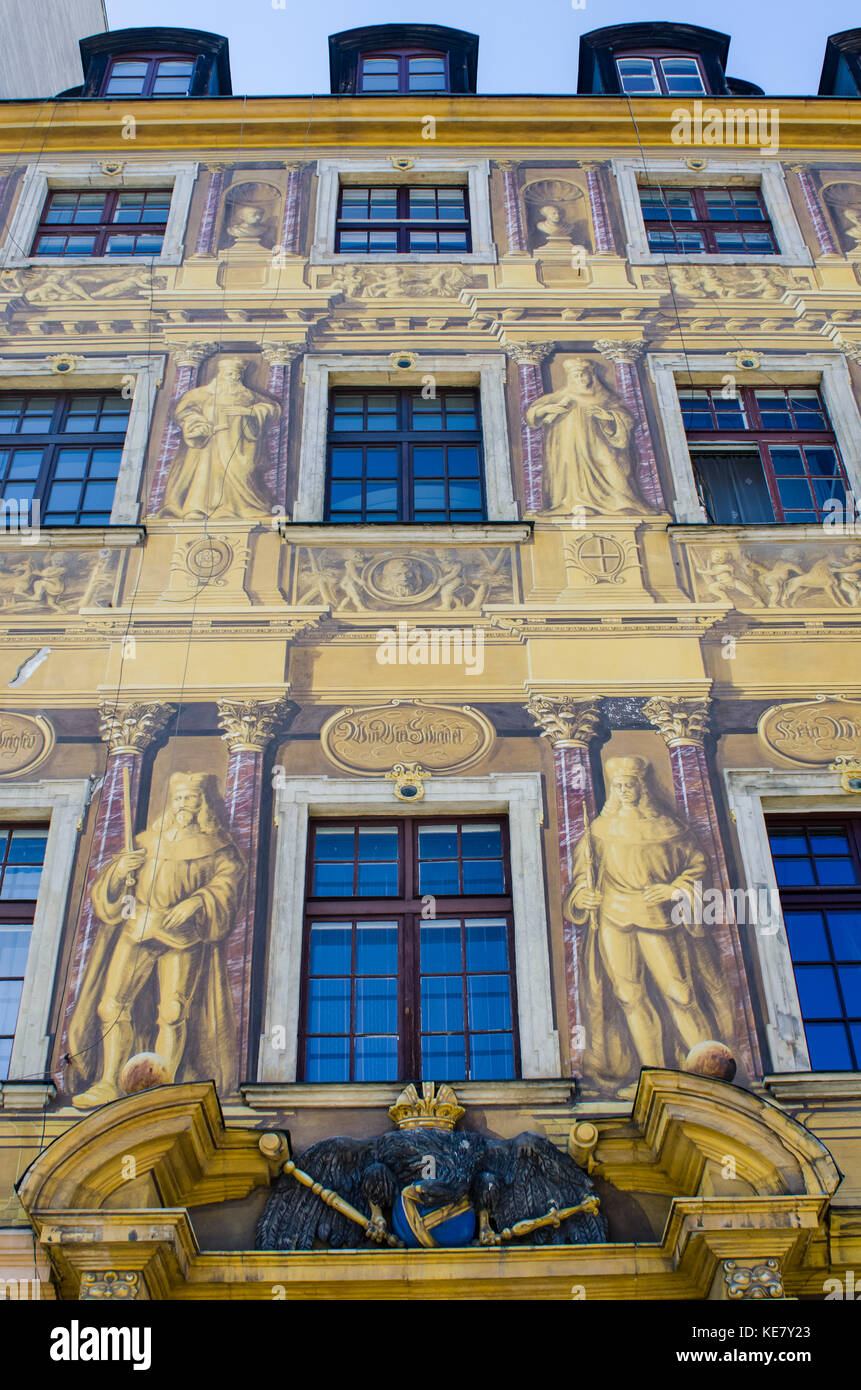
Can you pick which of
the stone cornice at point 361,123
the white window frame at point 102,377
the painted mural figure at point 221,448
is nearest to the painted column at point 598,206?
the stone cornice at point 361,123

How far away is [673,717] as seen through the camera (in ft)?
34.4

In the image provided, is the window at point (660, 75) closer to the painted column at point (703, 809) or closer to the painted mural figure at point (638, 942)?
the painted column at point (703, 809)

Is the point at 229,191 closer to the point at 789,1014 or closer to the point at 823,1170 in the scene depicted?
the point at 789,1014

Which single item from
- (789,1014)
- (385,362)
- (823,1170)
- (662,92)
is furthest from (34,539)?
(662,92)

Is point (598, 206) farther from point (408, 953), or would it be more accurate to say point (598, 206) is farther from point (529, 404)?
point (408, 953)

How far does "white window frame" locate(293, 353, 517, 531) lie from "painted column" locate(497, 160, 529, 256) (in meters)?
1.70

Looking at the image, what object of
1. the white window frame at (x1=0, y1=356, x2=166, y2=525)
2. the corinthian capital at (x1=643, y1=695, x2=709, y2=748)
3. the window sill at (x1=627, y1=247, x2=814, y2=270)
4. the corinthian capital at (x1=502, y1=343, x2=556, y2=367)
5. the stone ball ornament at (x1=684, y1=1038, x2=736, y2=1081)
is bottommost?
the stone ball ornament at (x1=684, y1=1038, x2=736, y2=1081)

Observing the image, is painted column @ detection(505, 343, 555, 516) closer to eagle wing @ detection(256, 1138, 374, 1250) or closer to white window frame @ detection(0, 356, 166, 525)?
white window frame @ detection(0, 356, 166, 525)

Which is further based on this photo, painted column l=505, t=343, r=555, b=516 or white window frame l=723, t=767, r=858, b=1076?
painted column l=505, t=343, r=555, b=516

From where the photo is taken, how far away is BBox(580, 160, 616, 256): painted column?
14.6 metres

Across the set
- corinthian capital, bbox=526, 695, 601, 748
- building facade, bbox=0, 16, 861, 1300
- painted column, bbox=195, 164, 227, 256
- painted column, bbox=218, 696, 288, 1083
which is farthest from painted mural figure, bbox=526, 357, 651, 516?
painted column, bbox=195, 164, 227, 256

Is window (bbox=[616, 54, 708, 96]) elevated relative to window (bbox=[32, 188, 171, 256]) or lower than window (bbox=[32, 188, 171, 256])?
elevated

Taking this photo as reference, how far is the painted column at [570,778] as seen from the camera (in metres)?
9.22

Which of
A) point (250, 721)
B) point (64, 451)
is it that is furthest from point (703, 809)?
point (64, 451)
